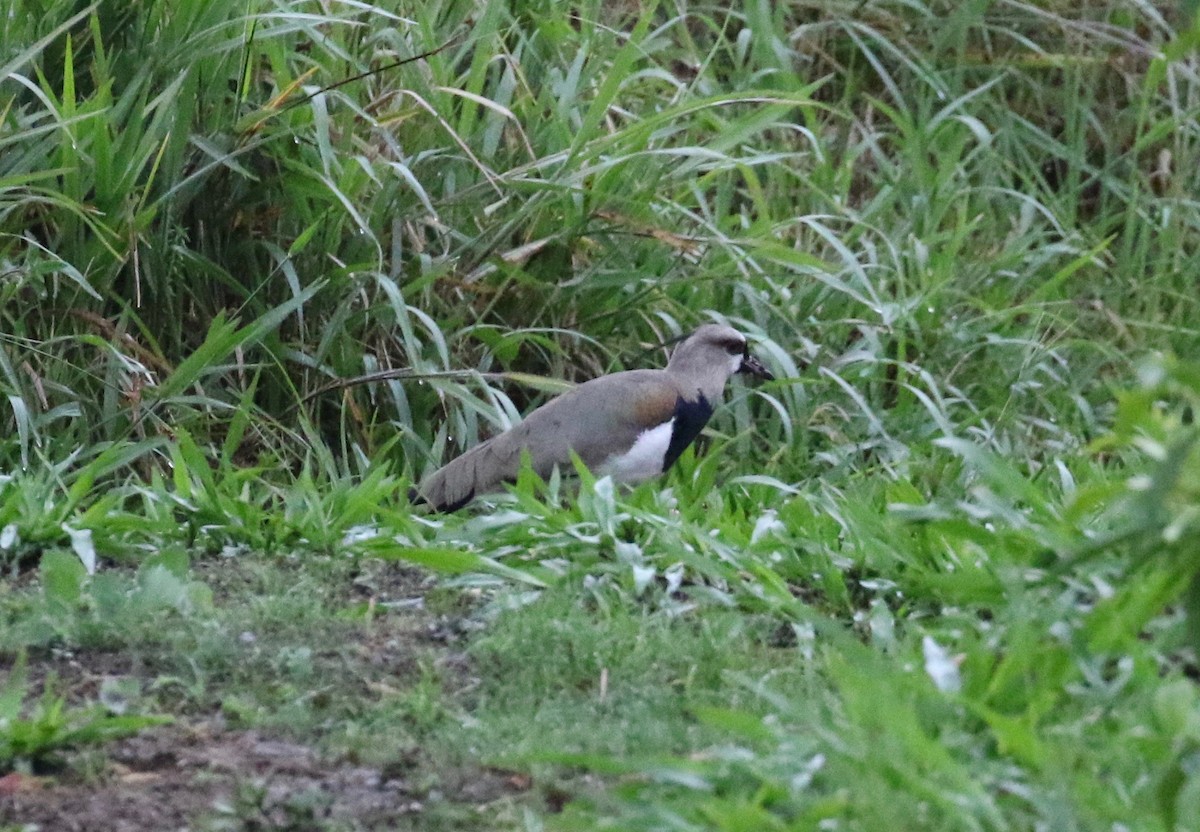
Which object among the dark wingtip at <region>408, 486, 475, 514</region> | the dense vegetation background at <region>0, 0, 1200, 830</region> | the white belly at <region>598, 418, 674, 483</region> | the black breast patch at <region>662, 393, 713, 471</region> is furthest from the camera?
the black breast patch at <region>662, 393, 713, 471</region>

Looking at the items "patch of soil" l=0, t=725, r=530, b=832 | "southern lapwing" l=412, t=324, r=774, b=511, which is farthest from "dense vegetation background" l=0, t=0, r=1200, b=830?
"southern lapwing" l=412, t=324, r=774, b=511

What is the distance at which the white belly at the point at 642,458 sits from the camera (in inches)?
200

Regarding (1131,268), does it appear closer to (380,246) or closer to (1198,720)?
(380,246)

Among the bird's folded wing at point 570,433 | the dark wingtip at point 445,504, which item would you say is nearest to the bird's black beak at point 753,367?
the bird's folded wing at point 570,433

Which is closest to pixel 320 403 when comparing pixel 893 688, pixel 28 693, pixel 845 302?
pixel 845 302

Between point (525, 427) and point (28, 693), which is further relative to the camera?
point (525, 427)

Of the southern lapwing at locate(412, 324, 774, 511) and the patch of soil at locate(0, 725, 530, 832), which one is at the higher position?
the patch of soil at locate(0, 725, 530, 832)

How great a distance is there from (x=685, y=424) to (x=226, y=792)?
2.97m

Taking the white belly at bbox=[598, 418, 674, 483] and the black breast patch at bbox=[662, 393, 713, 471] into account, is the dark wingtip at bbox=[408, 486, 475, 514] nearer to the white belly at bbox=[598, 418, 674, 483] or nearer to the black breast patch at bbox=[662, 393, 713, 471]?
the white belly at bbox=[598, 418, 674, 483]

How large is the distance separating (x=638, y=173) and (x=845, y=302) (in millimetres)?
850

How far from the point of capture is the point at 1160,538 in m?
2.04

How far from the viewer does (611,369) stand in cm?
570

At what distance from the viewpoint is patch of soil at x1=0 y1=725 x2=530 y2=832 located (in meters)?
2.33

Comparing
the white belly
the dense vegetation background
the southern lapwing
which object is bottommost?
the white belly
